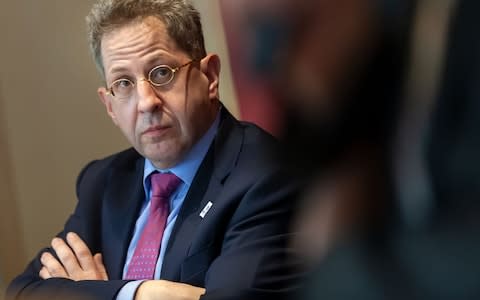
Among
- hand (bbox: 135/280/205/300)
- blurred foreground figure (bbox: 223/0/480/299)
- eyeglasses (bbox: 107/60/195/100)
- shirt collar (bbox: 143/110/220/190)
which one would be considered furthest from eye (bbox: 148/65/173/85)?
blurred foreground figure (bbox: 223/0/480/299)

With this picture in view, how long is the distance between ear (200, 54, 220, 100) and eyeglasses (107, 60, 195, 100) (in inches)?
1.7

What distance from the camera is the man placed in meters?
0.92

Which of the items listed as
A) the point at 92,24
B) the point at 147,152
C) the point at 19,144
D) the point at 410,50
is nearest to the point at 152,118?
the point at 147,152

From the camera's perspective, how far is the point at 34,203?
4.65ft

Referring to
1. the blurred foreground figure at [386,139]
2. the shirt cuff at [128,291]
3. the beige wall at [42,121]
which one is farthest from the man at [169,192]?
the blurred foreground figure at [386,139]

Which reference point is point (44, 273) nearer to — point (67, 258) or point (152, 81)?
point (67, 258)

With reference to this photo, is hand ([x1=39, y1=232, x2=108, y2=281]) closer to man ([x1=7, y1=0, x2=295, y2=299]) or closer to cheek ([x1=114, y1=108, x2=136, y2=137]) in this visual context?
man ([x1=7, y1=0, x2=295, y2=299])

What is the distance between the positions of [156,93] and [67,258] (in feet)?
1.14

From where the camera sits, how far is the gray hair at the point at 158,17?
1.01 m

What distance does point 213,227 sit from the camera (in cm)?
96

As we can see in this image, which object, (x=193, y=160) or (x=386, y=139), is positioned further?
(x=193, y=160)

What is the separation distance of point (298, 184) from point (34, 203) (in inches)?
45.4

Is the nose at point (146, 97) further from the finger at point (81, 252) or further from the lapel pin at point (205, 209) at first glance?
the finger at point (81, 252)

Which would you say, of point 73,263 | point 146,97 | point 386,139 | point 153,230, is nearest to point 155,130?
point 146,97
